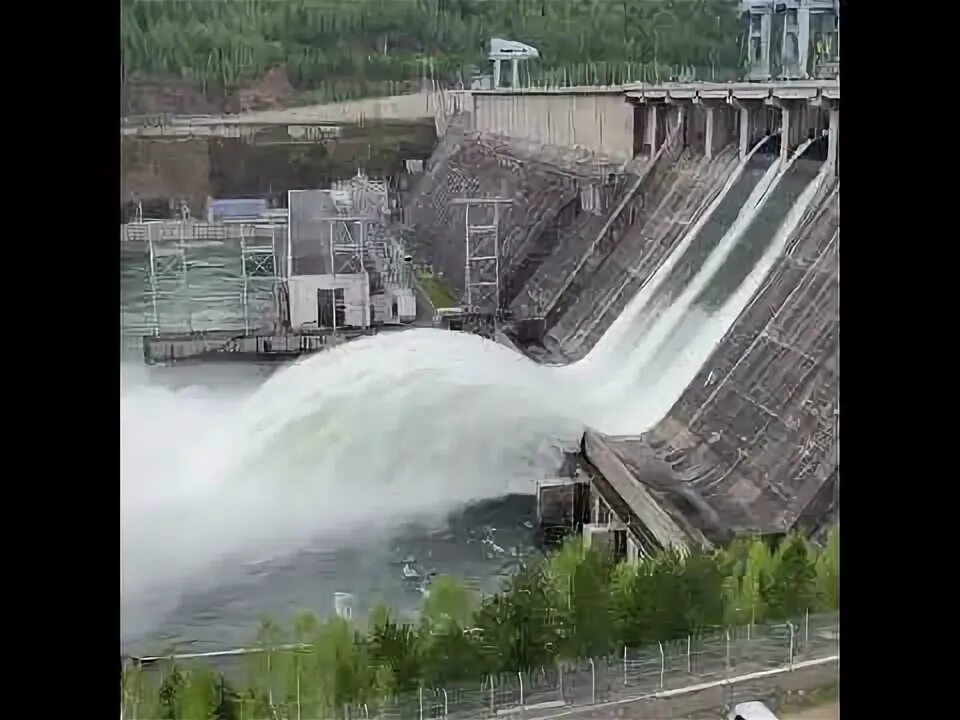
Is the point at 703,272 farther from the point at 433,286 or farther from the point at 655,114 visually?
the point at 433,286

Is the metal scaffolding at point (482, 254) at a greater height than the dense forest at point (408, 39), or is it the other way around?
the dense forest at point (408, 39)

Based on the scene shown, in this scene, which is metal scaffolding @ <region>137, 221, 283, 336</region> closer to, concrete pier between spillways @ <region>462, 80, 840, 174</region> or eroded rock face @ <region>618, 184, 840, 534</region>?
concrete pier between spillways @ <region>462, 80, 840, 174</region>

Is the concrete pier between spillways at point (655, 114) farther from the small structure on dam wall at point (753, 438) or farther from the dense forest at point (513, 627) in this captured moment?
the dense forest at point (513, 627)

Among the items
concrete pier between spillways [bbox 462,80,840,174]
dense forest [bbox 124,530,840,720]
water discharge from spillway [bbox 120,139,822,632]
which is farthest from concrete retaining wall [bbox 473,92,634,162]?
dense forest [bbox 124,530,840,720]

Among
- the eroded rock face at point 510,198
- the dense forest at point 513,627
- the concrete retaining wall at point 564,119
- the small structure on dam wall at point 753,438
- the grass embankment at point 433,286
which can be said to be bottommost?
the dense forest at point 513,627

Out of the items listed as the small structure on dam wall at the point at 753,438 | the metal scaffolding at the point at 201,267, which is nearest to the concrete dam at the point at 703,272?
the small structure on dam wall at the point at 753,438

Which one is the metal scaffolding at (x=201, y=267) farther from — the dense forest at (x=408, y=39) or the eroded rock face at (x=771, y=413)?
the eroded rock face at (x=771, y=413)

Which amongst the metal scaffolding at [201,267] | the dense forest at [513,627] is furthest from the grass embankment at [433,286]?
the dense forest at [513,627]

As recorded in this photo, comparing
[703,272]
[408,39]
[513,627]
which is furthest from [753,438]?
[408,39]
